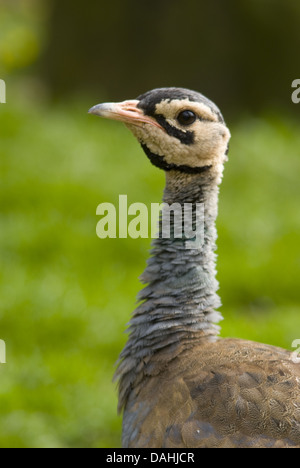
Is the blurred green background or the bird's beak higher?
the blurred green background

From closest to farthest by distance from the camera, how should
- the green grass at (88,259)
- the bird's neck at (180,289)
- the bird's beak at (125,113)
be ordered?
the bird's beak at (125,113)
the bird's neck at (180,289)
the green grass at (88,259)

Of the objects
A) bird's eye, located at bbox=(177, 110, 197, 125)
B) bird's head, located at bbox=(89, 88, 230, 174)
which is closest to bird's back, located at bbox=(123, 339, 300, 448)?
bird's head, located at bbox=(89, 88, 230, 174)

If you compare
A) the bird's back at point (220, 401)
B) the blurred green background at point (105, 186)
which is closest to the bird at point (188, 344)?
the bird's back at point (220, 401)

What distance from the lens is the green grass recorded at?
4.05 meters

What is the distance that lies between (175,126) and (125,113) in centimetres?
20

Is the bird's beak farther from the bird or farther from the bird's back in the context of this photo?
the bird's back

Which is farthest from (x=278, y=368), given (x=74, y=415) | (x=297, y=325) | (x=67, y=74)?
(x=67, y=74)

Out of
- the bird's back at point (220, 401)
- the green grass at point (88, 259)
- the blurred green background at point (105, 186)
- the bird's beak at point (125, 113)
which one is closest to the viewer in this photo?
the bird's back at point (220, 401)

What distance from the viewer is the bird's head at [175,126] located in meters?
2.74

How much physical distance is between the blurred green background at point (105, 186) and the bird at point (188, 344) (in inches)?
45.9

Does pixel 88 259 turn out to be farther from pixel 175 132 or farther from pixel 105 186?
pixel 175 132

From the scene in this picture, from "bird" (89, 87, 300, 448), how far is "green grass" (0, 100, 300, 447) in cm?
118

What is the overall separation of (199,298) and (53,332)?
1.98 m

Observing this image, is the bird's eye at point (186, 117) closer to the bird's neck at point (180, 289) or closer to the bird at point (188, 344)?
the bird at point (188, 344)
